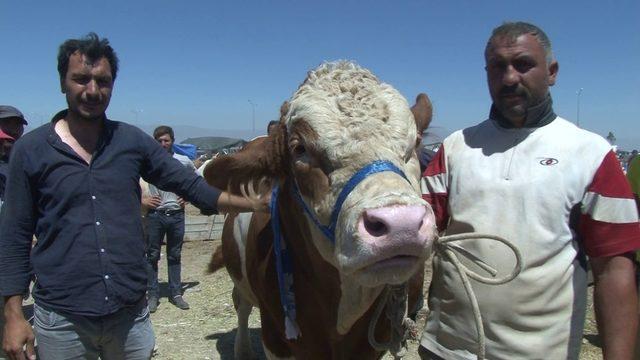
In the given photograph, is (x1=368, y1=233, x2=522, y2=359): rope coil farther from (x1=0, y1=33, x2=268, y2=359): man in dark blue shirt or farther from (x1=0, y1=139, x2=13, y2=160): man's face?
(x1=0, y1=139, x2=13, y2=160): man's face

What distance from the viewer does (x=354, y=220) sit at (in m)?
2.04

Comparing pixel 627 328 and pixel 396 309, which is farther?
pixel 396 309

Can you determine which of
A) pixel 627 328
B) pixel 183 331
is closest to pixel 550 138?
pixel 627 328

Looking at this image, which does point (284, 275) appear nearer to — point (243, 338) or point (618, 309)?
point (618, 309)

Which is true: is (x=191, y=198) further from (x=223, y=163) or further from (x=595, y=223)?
(x=595, y=223)

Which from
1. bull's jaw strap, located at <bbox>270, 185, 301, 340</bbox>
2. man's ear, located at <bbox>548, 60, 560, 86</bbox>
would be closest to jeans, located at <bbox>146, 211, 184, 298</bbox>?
bull's jaw strap, located at <bbox>270, 185, 301, 340</bbox>

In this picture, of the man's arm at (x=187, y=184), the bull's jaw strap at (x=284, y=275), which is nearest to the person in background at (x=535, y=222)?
the bull's jaw strap at (x=284, y=275)

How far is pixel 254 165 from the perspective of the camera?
2887 millimetres

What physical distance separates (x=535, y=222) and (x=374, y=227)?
2.25 feet

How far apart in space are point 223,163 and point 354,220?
3.74 ft

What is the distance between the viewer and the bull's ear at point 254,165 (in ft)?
9.41

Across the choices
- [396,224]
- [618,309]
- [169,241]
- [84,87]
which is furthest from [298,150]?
[169,241]

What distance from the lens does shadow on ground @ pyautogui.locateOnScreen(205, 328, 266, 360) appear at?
5769 mm

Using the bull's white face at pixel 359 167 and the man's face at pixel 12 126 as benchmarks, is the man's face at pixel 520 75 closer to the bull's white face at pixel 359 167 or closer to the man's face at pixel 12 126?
the bull's white face at pixel 359 167
